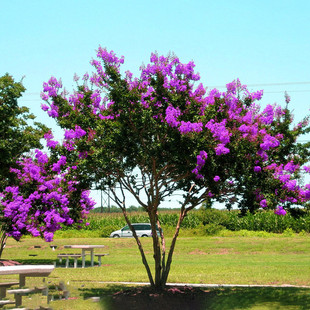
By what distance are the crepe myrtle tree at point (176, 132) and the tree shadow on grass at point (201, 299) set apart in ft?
2.52

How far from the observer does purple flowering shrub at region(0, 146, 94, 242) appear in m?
20.4

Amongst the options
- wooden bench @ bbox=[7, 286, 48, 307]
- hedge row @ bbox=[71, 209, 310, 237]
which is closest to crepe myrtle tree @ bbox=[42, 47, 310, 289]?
wooden bench @ bbox=[7, 286, 48, 307]

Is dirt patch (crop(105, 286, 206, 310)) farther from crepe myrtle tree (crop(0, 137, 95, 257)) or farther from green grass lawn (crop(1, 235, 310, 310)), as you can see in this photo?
crepe myrtle tree (crop(0, 137, 95, 257))

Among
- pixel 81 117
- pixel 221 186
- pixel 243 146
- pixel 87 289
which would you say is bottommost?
pixel 87 289

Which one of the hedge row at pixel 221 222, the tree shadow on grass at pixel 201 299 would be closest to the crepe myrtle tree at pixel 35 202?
the tree shadow on grass at pixel 201 299

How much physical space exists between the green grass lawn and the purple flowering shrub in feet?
6.92

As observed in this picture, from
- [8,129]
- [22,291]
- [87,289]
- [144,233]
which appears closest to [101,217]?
[144,233]

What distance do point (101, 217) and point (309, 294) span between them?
42099 millimetres

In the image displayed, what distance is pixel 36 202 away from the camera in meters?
21.1

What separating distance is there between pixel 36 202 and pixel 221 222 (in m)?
25.8

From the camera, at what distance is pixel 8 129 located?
19.5 metres

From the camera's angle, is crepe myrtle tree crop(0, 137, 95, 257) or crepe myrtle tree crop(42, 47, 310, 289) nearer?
crepe myrtle tree crop(42, 47, 310, 289)

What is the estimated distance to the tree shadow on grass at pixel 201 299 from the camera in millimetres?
11102

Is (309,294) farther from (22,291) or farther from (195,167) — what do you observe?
(22,291)
